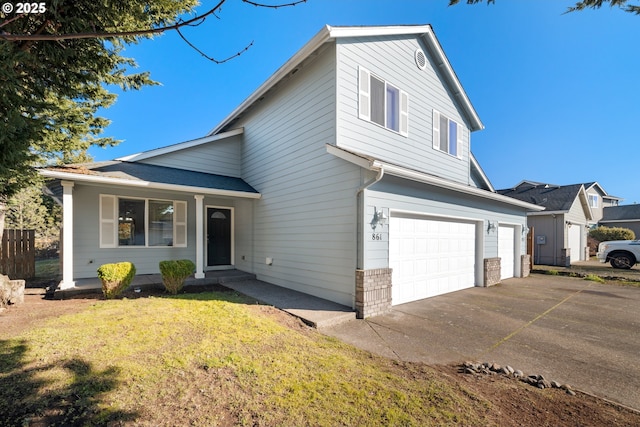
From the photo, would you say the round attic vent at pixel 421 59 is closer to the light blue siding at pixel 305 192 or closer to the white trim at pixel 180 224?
the light blue siding at pixel 305 192

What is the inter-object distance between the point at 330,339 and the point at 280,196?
4.79m

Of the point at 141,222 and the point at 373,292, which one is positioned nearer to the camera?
the point at 373,292

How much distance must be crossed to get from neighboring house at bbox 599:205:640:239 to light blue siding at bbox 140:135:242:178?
35206mm

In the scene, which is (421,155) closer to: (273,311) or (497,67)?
(273,311)

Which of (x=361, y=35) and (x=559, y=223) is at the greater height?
(x=361, y=35)

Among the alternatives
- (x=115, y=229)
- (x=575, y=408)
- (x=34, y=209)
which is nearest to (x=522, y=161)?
(x=575, y=408)

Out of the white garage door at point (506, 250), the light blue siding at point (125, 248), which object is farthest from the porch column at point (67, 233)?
the white garage door at point (506, 250)

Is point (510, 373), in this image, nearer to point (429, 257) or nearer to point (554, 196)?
point (429, 257)

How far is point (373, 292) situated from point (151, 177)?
683 centimetres

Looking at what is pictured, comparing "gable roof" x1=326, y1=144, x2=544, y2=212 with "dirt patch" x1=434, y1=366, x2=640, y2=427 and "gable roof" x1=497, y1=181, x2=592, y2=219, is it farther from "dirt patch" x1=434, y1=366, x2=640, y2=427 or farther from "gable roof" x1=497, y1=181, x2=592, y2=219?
"gable roof" x1=497, y1=181, x2=592, y2=219

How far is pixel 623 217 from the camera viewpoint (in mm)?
27000

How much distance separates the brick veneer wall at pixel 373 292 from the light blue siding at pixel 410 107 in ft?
9.59

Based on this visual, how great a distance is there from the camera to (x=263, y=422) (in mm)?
2381

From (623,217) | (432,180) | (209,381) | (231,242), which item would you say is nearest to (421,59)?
(432,180)
